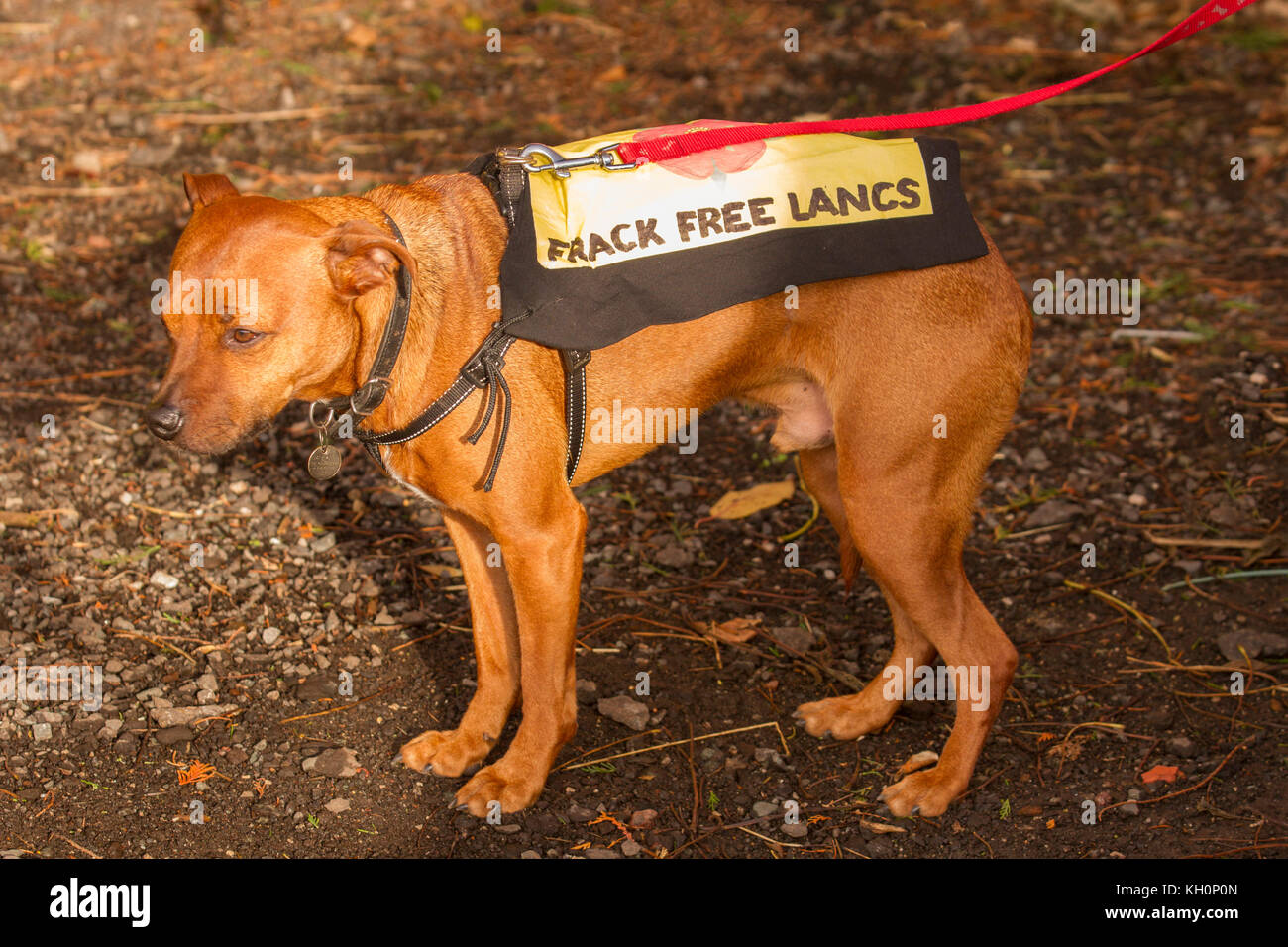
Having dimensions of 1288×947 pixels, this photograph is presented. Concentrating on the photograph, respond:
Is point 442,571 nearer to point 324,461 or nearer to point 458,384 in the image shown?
point 324,461

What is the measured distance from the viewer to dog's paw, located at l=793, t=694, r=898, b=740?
4.32 metres

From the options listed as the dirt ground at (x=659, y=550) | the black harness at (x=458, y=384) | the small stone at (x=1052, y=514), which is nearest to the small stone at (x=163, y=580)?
the dirt ground at (x=659, y=550)

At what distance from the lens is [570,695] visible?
4016mm

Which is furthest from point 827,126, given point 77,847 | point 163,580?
point 77,847

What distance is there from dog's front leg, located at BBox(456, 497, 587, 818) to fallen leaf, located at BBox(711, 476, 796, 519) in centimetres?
165

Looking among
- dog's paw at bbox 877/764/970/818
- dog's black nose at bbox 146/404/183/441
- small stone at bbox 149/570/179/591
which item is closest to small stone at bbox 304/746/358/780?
small stone at bbox 149/570/179/591

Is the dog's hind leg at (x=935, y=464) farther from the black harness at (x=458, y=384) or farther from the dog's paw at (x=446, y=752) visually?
the dog's paw at (x=446, y=752)

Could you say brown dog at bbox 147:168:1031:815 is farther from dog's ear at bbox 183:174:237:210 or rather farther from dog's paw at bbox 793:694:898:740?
dog's paw at bbox 793:694:898:740

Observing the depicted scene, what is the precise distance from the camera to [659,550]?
207 inches

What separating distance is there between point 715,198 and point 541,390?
0.78 m

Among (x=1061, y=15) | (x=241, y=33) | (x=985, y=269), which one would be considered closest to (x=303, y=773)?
(x=985, y=269)

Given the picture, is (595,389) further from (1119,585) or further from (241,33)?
(241,33)

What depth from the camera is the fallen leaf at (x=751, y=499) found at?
17.9ft

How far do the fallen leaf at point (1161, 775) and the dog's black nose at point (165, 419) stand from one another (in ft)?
10.7
